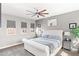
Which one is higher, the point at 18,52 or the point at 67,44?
the point at 67,44

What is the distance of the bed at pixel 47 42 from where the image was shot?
178 centimetres

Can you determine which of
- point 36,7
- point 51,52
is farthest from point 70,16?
point 51,52

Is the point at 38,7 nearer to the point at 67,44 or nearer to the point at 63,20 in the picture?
the point at 63,20

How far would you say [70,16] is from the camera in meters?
1.74

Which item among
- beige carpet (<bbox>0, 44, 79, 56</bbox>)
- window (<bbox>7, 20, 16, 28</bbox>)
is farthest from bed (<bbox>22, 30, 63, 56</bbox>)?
window (<bbox>7, 20, 16, 28</bbox>)

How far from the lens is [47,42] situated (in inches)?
76.5

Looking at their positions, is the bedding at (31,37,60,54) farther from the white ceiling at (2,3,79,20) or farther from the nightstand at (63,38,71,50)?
the white ceiling at (2,3,79,20)

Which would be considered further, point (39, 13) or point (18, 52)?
point (39, 13)

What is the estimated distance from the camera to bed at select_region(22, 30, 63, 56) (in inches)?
70.1

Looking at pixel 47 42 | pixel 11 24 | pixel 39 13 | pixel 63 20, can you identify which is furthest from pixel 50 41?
pixel 11 24

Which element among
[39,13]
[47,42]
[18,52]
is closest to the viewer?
[18,52]

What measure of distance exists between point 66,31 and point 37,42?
84 centimetres

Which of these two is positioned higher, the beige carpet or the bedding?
the bedding

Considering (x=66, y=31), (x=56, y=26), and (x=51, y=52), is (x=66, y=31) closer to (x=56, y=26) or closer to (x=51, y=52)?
(x=56, y=26)
